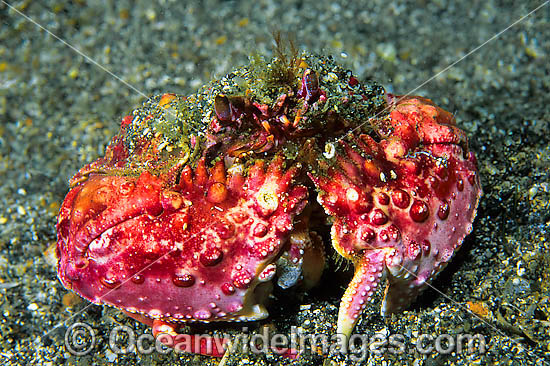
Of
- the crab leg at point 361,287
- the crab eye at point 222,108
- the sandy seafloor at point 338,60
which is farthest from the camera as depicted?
the sandy seafloor at point 338,60

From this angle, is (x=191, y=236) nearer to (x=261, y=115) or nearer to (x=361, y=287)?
(x=261, y=115)

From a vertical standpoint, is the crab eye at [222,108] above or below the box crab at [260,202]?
above

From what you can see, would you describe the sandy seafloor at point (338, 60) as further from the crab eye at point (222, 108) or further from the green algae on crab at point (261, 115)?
A: the crab eye at point (222, 108)

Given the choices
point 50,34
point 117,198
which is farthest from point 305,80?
point 50,34

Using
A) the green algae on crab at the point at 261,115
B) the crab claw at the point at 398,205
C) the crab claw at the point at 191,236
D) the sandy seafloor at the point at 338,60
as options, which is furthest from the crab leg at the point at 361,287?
the green algae on crab at the point at 261,115

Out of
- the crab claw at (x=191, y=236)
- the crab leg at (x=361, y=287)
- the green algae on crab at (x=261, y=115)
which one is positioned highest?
the green algae on crab at (x=261, y=115)

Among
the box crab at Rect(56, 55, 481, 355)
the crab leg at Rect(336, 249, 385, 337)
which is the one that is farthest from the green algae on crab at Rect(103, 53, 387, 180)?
the crab leg at Rect(336, 249, 385, 337)

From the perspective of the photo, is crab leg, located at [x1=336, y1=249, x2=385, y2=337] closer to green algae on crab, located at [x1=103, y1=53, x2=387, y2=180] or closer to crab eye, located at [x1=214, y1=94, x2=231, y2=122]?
green algae on crab, located at [x1=103, y1=53, x2=387, y2=180]
